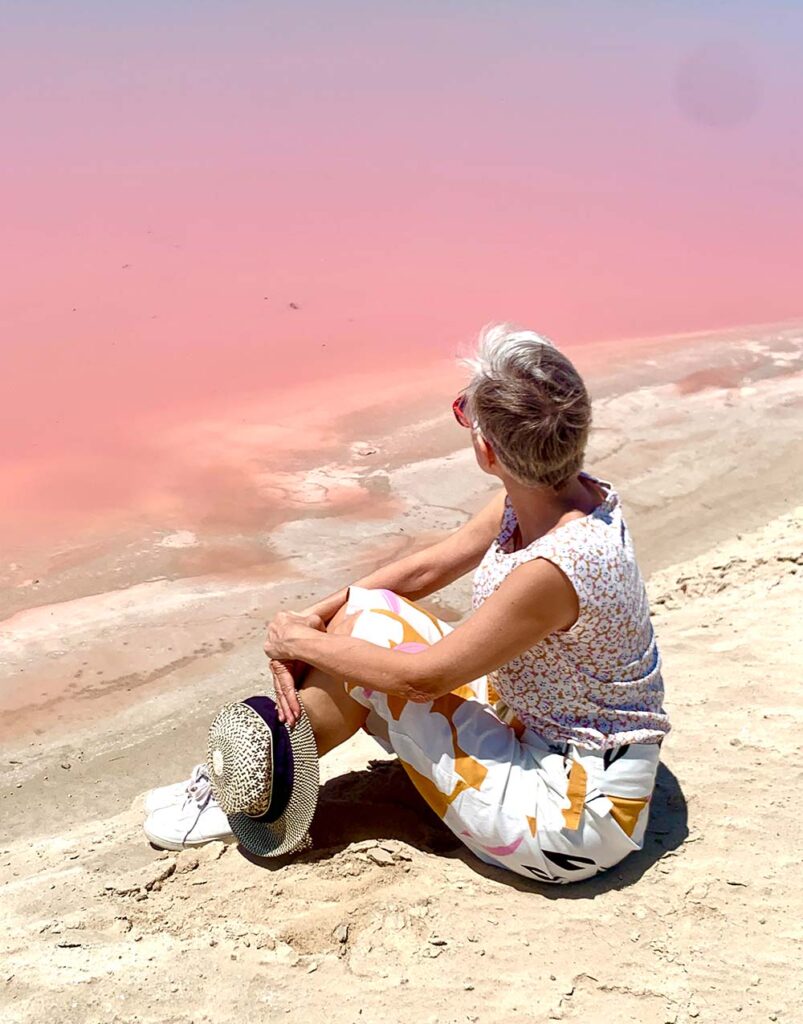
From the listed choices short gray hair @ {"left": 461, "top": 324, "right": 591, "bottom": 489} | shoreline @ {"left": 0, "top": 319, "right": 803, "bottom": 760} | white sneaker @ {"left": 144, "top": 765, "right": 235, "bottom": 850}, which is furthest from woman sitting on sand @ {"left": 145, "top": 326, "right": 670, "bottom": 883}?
shoreline @ {"left": 0, "top": 319, "right": 803, "bottom": 760}

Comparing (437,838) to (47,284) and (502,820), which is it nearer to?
(502,820)

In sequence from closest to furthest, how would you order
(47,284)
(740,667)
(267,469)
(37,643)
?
1. (740,667)
2. (37,643)
3. (267,469)
4. (47,284)

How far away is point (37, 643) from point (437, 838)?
260 centimetres

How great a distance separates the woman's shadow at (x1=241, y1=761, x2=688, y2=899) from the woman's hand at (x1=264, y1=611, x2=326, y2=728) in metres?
0.45

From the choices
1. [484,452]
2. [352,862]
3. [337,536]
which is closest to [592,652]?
[484,452]

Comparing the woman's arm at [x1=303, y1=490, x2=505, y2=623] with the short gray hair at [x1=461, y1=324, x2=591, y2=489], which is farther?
the woman's arm at [x1=303, y1=490, x2=505, y2=623]

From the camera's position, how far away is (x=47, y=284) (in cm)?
869

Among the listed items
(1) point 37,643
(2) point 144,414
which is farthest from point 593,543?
(2) point 144,414

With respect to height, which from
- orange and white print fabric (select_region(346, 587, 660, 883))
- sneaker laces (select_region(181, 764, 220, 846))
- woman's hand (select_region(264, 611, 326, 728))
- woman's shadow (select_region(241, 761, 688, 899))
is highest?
woman's hand (select_region(264, 611, 326, 728))

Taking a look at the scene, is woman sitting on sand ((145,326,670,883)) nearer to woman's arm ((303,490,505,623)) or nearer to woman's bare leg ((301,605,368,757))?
woman's bare leg ((301,605,368,757))

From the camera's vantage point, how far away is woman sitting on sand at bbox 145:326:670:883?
227 cm

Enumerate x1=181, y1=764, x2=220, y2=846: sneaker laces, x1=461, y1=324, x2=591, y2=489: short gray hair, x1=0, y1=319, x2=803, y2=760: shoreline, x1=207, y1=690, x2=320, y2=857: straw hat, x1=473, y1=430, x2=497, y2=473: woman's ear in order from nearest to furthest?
x1=461, y1=324, x2=591, y2=489: short gray hair → x1=473, y1=430, x2=497, y2=473: woman's ear → x1=207, y1=690, x2=320, y2=857: straw hat → x1=181, y1=764, x2=220, y2=846: sneaker laces → x1=0, y1=319, x2=803, y2=760: shoreline

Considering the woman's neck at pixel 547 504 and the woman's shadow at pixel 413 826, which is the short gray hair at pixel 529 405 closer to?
the woman's neck at pixel 547 504

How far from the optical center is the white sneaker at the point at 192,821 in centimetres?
289
